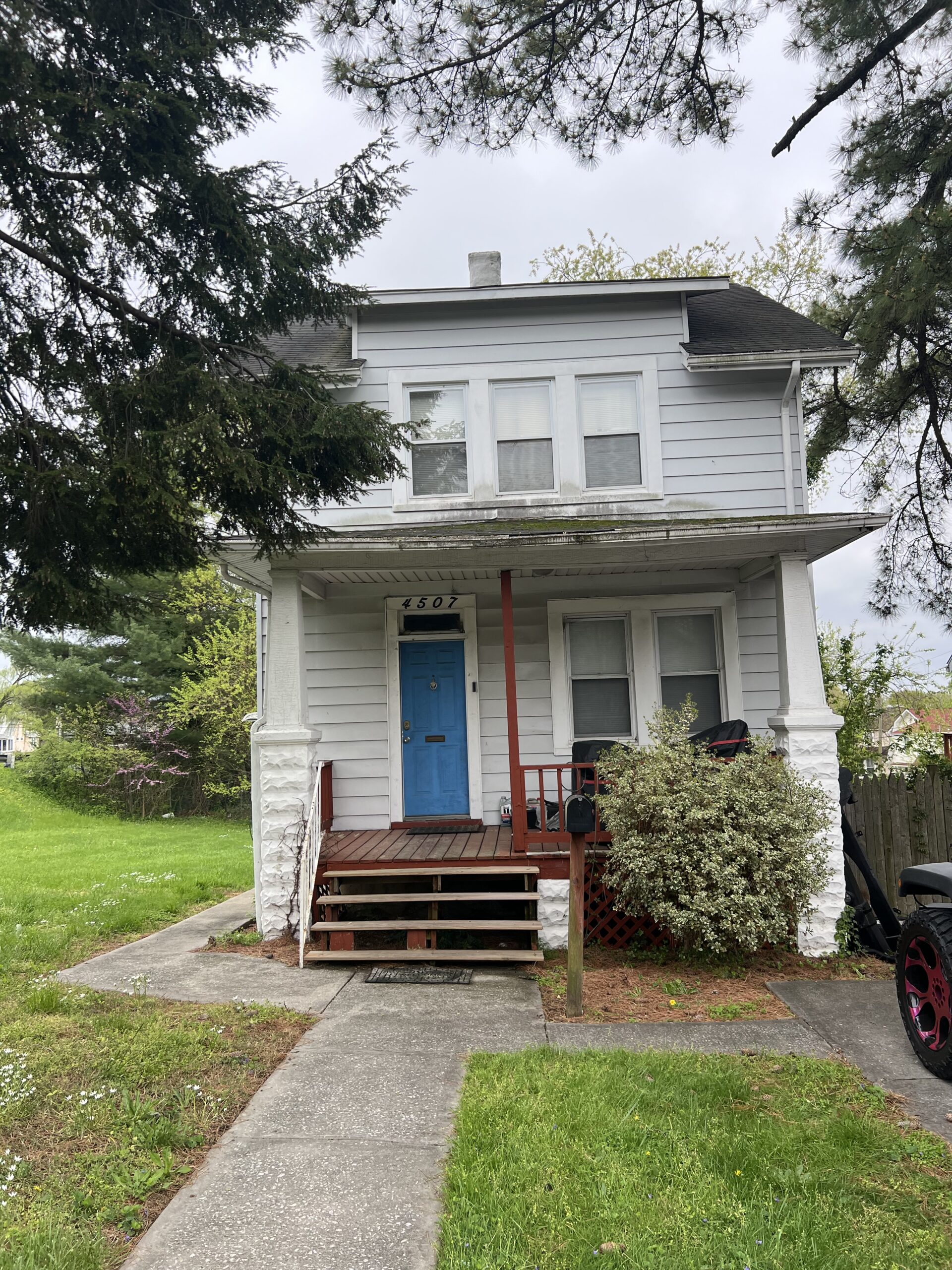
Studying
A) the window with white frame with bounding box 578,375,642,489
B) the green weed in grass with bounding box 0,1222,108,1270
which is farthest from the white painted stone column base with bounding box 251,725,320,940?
the green weed in grass with bounding box 0,1222,108,1270

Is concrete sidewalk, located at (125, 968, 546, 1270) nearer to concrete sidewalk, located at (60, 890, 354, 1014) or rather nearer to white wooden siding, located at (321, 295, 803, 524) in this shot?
concrete sidewalk, located at (60, 890, 354, 1014)

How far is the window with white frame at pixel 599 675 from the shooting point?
29.7ft

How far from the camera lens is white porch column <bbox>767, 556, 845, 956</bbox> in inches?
277

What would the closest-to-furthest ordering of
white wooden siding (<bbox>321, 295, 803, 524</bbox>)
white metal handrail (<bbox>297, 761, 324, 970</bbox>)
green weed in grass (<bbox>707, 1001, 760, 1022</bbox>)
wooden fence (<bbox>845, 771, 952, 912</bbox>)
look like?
green weed in grass (<bbox>707, 1001, 760, 1022</bbox>) → white metal handrail (<bbox>297, 761, 324, 970</bbox>) → wooden fence (<bbox>845, 771, 952, 912</bbox>) → white wooden siding (<bbox>321, 295, 803, 524</bbox>)

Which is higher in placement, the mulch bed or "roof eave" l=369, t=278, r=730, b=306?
"roof eave" l=369, t=278, r=730, b=306

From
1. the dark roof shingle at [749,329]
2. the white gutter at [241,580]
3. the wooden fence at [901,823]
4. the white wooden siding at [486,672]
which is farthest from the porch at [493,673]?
the dark roof shingle at [749,329]

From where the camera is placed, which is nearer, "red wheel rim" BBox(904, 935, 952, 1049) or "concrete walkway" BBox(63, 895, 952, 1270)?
"concrete walkway" BBox(63, 895, 952, 1270)

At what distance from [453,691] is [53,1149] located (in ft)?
19.6

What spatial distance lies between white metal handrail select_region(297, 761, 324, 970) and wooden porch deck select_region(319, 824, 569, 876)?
0.18m

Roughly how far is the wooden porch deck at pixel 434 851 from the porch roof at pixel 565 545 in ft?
8.09

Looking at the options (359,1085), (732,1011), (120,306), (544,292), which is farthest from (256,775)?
(544,292)

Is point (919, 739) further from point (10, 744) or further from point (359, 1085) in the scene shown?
point (10, 744)

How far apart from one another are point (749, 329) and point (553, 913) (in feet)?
21.5

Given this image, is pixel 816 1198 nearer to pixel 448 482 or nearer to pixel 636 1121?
pixel 636 1121
